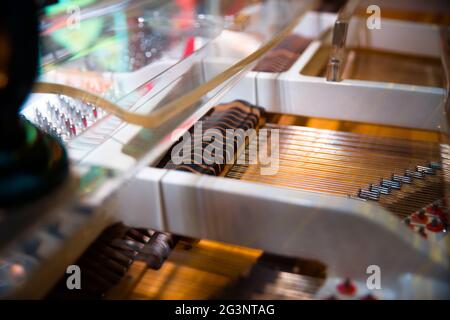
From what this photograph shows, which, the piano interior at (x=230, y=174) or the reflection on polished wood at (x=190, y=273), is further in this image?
the reflection on polished wood at (x=190, y=273)

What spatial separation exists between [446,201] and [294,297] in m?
0.61

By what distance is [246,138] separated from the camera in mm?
1750

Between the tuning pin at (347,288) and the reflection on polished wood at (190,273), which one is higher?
the tuning pin at (347,288)

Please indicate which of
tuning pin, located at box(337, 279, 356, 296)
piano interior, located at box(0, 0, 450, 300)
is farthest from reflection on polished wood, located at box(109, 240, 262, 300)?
tuning pin, located at box(337, 279, 356, 296)

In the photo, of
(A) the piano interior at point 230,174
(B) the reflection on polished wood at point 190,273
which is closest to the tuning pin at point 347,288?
(A) the piano interior at point 230,174

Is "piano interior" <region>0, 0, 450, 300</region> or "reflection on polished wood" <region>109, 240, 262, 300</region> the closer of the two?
"piano interior" <region>0, 0, 450, 300</region>

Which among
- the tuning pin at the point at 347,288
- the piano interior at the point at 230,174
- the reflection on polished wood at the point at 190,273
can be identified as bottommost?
the reflection on polished wood at the point at 190,273

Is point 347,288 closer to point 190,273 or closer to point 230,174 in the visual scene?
point 190,273

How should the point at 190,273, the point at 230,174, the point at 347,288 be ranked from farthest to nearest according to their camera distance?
the point at 230,174 < the point at 190,273 < the point at 347,288

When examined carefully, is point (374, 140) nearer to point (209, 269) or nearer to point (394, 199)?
point (394, 199)

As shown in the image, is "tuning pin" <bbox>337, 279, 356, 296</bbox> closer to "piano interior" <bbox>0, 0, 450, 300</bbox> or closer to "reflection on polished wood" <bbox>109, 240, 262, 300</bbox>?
"piano interior" <bbox>0, 0, 450, 300</bbox>

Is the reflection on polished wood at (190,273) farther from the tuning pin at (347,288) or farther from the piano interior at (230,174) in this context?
the tuning pin at (347,288)

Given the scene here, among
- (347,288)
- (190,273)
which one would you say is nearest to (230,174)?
(190,273)
